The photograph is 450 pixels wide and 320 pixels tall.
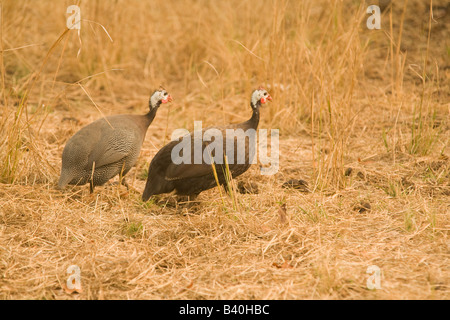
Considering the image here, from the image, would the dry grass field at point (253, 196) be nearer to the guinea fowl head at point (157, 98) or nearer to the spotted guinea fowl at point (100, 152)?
the spotted guinea fowl at point (100, 152)

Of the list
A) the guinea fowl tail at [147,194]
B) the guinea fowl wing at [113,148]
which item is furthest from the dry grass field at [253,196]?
the guinea fowl wing at [113,148]

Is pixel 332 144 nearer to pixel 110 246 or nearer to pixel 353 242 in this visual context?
pixel 353 242

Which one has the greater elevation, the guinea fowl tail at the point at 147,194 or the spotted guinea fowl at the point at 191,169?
the spotted guinea fowl at the point at 191,169

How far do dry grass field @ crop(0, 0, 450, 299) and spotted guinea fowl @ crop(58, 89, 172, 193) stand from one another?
0.14 metres

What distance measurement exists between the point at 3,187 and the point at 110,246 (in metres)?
1.00

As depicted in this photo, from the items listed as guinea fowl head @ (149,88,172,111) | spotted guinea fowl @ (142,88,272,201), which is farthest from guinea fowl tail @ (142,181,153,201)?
guinea fowl head @ (149,88,172,111)

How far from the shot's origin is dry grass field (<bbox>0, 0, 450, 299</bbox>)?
8.89ft

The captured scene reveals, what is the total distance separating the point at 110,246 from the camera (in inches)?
120

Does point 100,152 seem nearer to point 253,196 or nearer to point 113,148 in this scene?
point 113,148

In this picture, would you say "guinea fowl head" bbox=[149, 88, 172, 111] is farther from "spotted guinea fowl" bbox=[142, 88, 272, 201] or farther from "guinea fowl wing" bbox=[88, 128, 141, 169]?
"spotted guinea fowl" bbox=[142, 88, 272, 201]

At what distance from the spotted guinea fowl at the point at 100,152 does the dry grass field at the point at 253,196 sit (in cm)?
14

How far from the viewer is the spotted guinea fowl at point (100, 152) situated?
12.3 ft

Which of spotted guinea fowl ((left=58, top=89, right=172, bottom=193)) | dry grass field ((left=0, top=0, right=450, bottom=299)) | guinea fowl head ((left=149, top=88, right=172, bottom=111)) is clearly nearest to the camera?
dry grass field ((left=0, top=0, right=450, bottom=299))
